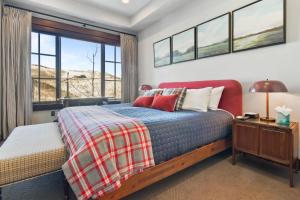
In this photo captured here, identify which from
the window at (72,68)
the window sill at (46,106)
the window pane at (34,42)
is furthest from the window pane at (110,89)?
the window pane at (34,42)

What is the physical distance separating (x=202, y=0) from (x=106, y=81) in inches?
119

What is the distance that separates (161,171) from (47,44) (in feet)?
12.7

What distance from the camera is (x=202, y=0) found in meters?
3.08

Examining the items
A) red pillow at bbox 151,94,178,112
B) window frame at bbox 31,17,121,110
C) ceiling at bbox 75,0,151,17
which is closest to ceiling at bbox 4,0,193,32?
ceiling at bbox 75,0,151,17

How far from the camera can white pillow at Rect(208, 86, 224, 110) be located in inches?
101

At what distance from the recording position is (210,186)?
68.2 inches

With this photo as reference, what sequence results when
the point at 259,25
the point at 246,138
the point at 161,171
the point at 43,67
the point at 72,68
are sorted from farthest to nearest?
1. the point at 72,68
2. the point at 43,67
3. the point at 259,25
4. the point at 246,138
5. the point at 161,171

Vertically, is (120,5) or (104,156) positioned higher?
(120,5)

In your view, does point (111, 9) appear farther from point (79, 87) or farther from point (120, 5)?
point (79, 87)

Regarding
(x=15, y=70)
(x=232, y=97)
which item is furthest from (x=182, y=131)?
(x=15, y=70)

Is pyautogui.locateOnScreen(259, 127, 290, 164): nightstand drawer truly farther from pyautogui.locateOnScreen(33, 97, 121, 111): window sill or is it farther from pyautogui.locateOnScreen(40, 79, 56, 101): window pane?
pyautogui.locateOnScreen(40, 79, 56, 101): window pane

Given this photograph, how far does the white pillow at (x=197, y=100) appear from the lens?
8.20 feet

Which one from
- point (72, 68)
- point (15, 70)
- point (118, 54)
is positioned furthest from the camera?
point (118, 54)

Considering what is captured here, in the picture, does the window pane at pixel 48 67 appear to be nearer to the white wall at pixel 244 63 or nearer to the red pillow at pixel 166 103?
the white wall at pixel 244 63
